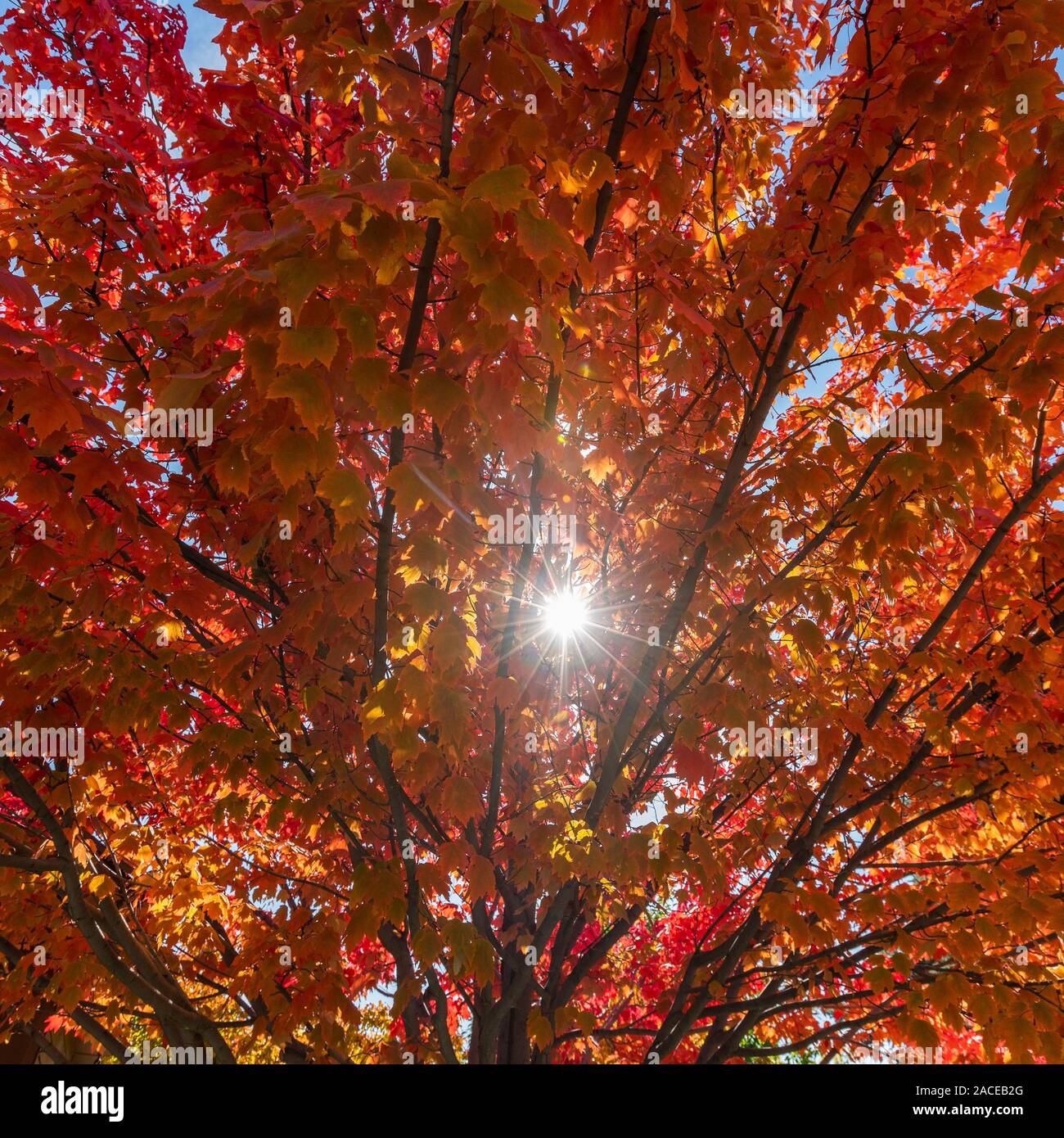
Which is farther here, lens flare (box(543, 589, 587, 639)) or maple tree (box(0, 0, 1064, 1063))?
lens flare (box(543, 589, 587, 639))

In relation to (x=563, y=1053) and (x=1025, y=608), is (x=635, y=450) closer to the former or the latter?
(x=1025, y=608)

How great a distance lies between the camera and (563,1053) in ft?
20.5

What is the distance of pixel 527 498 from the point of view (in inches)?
128

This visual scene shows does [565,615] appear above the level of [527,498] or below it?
below

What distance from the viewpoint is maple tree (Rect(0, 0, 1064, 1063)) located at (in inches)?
91.9

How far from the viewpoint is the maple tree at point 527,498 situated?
2334 millimetres

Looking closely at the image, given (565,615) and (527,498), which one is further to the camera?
(565,615)

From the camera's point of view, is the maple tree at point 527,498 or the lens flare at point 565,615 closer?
the maple tree at point 527,498

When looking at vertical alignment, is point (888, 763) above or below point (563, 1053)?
above
